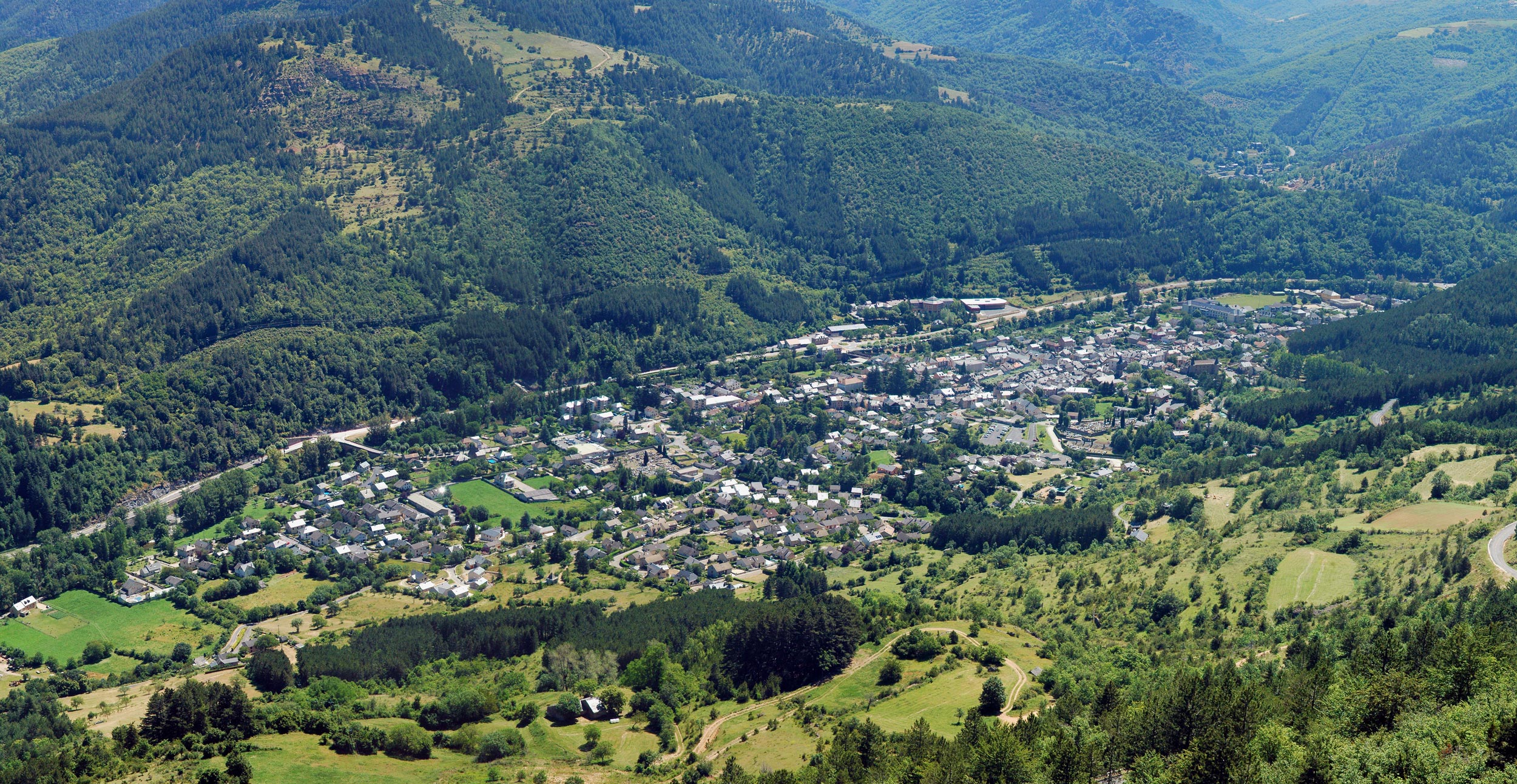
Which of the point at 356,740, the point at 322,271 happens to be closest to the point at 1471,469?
the point at 356,740

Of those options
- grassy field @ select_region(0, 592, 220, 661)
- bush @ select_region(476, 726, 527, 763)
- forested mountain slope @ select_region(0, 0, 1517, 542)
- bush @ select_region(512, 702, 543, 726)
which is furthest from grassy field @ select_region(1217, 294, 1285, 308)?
grassy field @ select_region(0, 592, 220, 661)

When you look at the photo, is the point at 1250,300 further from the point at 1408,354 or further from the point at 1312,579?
the point at 1312,579

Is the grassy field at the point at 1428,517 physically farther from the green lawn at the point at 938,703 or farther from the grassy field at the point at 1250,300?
the grassy field at the point at 1250,300

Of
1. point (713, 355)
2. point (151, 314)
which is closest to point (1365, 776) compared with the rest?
point (713, 355)

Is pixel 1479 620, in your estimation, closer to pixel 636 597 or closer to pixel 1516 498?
pixel 1516 498

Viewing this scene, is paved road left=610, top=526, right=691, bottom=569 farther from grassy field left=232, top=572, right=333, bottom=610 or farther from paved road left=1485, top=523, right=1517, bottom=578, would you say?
paved road left=1485, top=523, right=1517, bottom=578

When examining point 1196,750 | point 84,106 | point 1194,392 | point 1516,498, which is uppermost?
point 84,106
